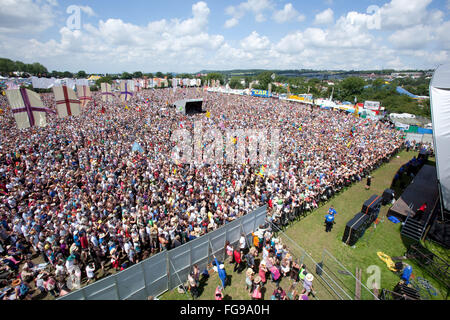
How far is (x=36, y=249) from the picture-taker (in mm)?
9531

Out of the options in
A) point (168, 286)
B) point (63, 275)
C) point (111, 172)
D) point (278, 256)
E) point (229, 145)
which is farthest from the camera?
point (229, 145)

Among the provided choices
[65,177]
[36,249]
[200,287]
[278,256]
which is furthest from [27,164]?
[278,256]

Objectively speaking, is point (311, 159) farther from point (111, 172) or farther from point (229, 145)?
point (111, 172)

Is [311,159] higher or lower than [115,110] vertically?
lower

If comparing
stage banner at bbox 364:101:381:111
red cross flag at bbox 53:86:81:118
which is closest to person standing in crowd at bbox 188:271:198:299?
red cross flag at bbox 53:86:81:118

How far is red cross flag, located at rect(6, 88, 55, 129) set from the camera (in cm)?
1111

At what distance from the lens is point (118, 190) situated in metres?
12.8

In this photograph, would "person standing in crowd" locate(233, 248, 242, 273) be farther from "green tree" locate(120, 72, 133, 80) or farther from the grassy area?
"green tree" locate(120, 72, 133, 80)

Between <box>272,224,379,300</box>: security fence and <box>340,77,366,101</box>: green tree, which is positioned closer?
<box>272,224,379,300</box>: security fence

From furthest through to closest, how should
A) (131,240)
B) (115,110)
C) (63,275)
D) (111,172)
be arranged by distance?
(115,110), (111,172), (131,240), (63,275)

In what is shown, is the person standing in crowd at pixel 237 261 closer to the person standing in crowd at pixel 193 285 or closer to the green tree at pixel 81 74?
the person standing in crowd at pixel 193 285

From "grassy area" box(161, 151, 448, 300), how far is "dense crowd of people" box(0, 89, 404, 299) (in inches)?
44.7

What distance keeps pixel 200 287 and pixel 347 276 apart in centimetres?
592
